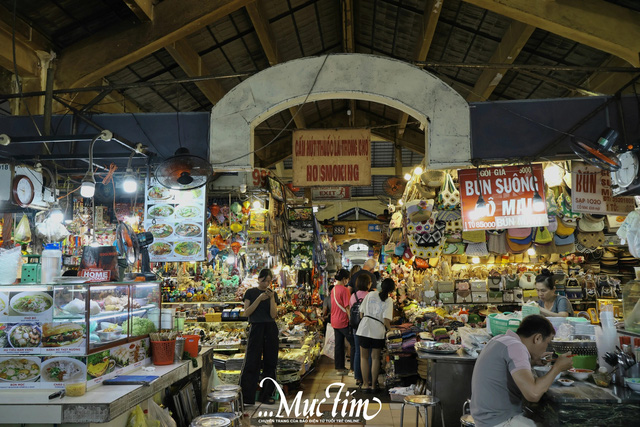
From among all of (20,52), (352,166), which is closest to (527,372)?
(352,166)

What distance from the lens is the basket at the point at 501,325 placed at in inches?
198

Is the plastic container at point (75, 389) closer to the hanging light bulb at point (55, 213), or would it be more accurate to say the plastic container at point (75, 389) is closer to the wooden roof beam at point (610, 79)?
the hanging light bulb at point (55, 213)

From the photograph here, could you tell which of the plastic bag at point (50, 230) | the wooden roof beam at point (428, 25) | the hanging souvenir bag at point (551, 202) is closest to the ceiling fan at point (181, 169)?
the plastic bag at point (50, 230)

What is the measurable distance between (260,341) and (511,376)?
4293 millimetres

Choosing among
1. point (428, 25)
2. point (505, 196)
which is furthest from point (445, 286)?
point (428, 25)

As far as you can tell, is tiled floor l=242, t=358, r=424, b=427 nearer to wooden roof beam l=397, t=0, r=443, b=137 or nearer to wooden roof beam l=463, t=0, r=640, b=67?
wooden roof beam l=397, t=0, r=443, b=137

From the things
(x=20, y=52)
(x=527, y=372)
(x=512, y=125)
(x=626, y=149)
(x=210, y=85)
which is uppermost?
(x=210, y=85)

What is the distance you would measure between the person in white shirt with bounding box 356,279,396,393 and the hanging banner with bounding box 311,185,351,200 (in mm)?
4698

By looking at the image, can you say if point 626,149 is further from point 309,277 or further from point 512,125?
point 309,277

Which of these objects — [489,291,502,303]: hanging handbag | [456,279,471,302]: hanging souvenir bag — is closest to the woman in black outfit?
[456,279,471,302]: hanging souvenir bag

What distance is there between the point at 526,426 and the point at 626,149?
3.24m

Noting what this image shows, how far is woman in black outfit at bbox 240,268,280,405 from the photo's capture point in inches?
276

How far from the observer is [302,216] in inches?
472

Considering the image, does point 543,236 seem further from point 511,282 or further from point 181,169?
point 181,169
